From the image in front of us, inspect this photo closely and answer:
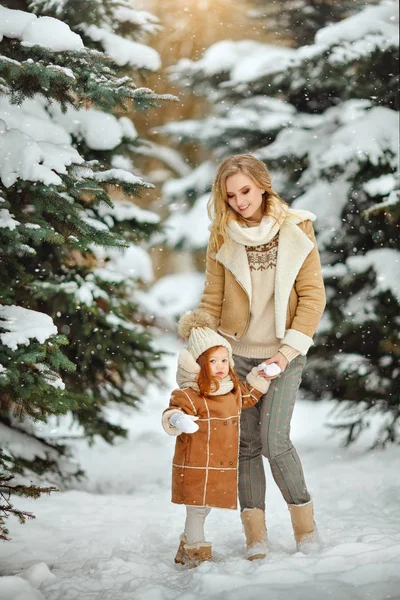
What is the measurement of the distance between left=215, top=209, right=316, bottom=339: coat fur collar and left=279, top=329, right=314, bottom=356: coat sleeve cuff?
4cm

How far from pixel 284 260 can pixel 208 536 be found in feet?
6.10

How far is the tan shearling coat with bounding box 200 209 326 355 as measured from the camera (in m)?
3.29

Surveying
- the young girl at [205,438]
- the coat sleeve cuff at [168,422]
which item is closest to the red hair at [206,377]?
the young girl at [205,438]

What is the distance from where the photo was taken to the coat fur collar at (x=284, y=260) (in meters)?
3.29

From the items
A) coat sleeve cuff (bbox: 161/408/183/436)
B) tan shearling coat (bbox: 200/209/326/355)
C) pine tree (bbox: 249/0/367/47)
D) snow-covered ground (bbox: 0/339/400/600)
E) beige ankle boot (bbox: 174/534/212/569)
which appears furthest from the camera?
pine tree (bbox: 249/0/367/47)

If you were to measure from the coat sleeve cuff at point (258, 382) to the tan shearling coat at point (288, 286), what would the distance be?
22 cm

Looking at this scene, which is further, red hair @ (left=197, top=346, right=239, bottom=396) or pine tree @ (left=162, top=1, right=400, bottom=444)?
pine tree @ (left=162, top=1, right=400, bottom=444)

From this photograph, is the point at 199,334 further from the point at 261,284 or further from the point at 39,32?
the point at 39,32

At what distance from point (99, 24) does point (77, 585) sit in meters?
4.18

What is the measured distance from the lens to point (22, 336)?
3.10 m

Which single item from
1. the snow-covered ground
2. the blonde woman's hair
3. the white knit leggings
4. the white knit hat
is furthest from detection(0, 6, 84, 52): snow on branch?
the snow-covered ground

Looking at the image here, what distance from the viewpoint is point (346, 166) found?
19.7ft

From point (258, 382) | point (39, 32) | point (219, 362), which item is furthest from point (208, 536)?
point (39, 32)

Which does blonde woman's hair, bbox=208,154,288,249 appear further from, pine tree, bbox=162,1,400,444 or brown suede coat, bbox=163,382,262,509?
pine tree, bbox=162,1,400,444
